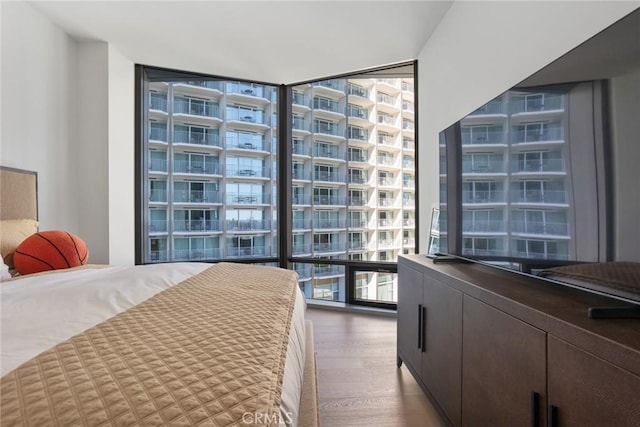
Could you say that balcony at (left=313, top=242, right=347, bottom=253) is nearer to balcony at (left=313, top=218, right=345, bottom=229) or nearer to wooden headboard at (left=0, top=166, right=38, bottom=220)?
balcony at (left=313, top=218, right=345, bottom=229)

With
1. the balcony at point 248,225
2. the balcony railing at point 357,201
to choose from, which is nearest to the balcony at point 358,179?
the balcony railing at point 357,201

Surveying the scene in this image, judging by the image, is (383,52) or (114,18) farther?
(383,52)

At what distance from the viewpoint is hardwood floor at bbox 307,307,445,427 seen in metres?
1.50

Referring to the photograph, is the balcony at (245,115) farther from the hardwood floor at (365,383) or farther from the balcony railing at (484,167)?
the balcony railing at (484,167)

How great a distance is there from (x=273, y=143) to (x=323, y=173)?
677 mm

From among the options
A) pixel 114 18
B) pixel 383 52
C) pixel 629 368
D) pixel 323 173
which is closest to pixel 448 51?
pixel 383 52

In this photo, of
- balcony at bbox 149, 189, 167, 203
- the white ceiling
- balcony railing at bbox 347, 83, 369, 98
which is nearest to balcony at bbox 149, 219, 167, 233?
balcony at bbox 149, 189, 167, 203

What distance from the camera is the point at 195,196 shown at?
3283mm

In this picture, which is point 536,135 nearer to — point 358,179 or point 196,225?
point 358,179

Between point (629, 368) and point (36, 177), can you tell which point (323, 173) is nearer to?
point (36, 177)

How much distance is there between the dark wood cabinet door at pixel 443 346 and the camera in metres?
1.21

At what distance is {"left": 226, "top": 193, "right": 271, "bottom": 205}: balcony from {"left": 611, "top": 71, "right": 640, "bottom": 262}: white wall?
3.03 metres

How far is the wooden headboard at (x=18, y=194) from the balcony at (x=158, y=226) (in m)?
1.00

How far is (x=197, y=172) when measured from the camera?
3281mm
